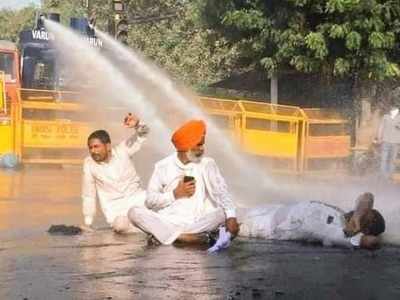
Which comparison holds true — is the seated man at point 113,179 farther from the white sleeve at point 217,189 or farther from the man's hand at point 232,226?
the man's hand at point 232,226

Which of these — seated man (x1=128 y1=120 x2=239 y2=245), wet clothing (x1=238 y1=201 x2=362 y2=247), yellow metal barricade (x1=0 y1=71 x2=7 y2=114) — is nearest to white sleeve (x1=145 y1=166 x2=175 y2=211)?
seated man (x1=128 y1=120 x2=239 y2=245)

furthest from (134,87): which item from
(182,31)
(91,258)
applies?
(182,31)

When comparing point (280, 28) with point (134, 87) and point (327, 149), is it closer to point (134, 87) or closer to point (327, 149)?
point (327, 149)

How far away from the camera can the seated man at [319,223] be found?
7926 mm

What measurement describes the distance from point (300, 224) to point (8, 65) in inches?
549

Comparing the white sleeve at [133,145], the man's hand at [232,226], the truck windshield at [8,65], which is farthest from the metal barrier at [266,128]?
the man's hand at [232,226]

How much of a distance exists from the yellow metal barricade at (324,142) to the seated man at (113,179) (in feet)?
35.1

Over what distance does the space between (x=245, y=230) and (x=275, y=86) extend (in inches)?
534

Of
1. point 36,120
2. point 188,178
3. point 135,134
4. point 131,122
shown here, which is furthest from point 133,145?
point 36,120

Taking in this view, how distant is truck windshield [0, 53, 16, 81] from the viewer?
21.0 metres

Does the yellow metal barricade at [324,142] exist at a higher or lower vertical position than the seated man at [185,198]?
lower

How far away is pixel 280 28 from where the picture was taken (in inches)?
780

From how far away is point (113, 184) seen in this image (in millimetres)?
8836

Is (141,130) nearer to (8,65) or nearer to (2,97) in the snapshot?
(2,97)
